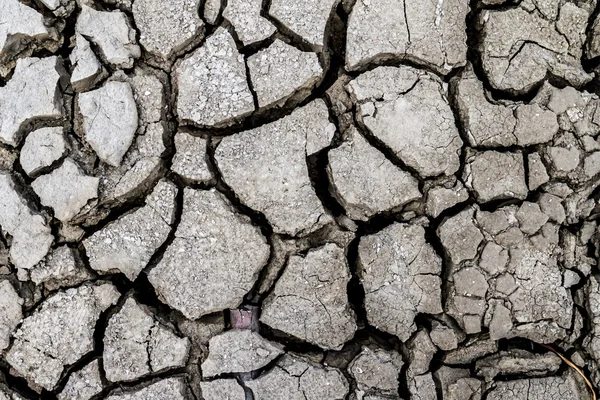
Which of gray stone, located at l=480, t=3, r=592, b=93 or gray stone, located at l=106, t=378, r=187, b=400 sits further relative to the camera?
gray stone, located at l=480, t=3, r=592, b=93

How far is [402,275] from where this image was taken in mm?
2141

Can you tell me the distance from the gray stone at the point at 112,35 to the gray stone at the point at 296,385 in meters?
1.15

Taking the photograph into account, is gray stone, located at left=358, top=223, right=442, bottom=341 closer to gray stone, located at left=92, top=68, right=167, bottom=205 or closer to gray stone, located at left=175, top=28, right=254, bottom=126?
gray stone, located at left=175, top=28, right=254, bottom=126

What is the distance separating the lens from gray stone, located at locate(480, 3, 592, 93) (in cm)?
219

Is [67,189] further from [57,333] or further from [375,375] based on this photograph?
[375,375]

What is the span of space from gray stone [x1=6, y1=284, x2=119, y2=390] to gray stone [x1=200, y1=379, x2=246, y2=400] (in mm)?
406

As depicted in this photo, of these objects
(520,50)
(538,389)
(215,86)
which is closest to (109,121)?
(215,86)

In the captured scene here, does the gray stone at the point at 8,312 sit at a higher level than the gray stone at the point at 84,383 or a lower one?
higher

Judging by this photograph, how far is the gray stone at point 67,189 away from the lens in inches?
82.5

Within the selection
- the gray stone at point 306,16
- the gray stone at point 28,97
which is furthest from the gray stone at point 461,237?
the gray stone at point 28,97

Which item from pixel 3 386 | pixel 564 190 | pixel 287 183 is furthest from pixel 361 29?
pixel 3 386

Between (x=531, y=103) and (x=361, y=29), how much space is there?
63cm

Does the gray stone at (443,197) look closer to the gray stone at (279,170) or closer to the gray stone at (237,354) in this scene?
the gray stone at (279,170)

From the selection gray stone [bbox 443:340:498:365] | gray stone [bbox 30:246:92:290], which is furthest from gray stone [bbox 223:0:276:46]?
gray stone [bbox 443:340:498:365]
